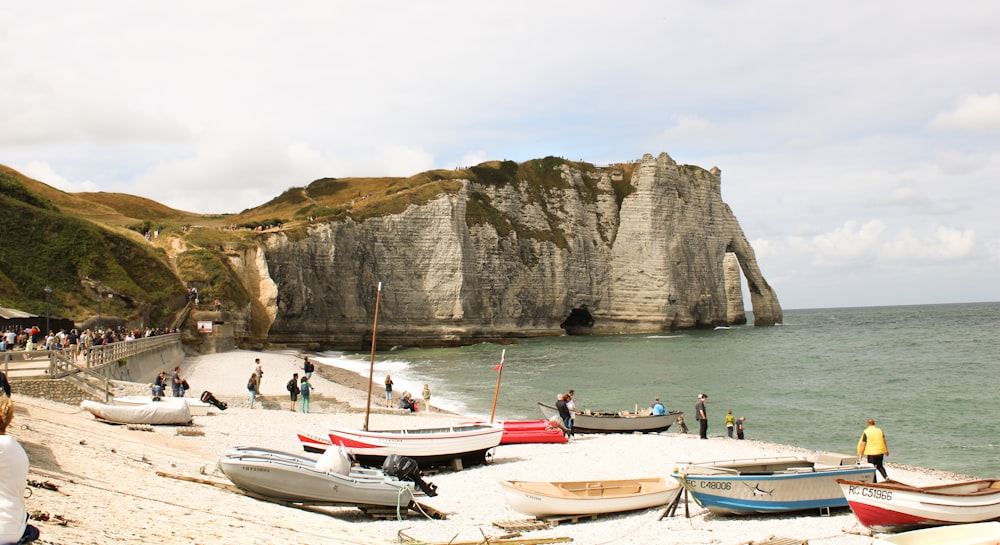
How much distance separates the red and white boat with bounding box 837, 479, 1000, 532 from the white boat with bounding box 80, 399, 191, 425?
18.5 m

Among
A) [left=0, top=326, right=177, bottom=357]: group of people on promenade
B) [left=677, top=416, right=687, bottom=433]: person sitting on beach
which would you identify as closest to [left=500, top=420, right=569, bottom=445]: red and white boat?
[left=677, top=416, right=687, bottom=433]: person sitting on beach

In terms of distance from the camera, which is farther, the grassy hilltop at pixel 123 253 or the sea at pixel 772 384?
the grassy hilltop at pixel 123 253

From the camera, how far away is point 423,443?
20406 millimetres

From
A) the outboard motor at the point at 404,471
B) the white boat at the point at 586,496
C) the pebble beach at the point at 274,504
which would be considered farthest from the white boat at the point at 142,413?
the white boat at the point at 586,496

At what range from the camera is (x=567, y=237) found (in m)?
102

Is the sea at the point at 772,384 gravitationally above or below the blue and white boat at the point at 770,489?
below

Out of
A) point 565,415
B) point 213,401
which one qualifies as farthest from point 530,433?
point 213,401

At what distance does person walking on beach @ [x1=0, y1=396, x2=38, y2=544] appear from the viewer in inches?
231

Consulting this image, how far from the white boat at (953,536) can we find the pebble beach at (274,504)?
5.00 feet

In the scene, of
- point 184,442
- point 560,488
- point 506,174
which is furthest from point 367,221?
point 560,488

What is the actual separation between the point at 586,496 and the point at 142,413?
44.8 feet

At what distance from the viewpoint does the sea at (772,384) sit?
97.3ft

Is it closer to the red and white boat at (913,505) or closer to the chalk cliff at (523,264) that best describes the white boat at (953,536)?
the red and white boat at (913,505)

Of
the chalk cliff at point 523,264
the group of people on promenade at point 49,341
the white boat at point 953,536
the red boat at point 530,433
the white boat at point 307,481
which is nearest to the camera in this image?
the white boat at point 953,536
